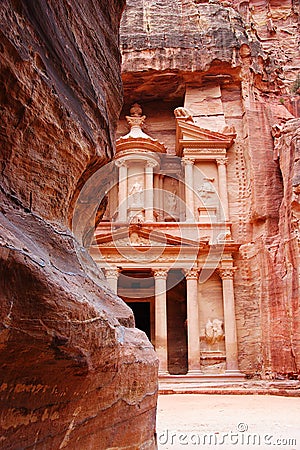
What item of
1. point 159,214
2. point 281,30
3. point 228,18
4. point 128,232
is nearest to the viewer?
point 128,232

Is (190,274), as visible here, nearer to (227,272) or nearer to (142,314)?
(227,272)

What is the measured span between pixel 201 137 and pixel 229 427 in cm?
1692

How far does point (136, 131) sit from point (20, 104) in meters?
21.2

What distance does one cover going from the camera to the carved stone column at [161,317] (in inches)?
699

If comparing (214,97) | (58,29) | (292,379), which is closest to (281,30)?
(214,97)

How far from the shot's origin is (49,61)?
258 cm

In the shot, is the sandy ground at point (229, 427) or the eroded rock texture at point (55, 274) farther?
the sandy ground at point (229, 427)

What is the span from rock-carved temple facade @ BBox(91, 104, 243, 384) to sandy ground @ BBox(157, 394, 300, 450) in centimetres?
831

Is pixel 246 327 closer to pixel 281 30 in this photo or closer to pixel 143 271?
pixel 143 271

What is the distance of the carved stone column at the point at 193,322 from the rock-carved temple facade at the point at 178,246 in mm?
38

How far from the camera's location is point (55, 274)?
2.07 meters

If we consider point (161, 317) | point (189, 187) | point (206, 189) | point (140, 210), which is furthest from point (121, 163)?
point (161, 317)

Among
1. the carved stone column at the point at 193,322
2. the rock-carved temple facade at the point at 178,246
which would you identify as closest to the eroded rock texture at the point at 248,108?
the rock-carved temple facade at the point at 178,246

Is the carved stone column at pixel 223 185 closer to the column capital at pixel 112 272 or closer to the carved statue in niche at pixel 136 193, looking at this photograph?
the carved statue in niche at pixel 136 193
